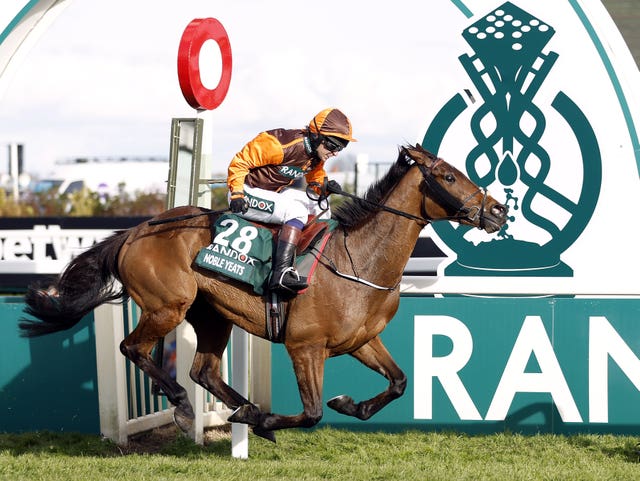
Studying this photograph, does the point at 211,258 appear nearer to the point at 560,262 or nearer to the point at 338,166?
the point at 560,262

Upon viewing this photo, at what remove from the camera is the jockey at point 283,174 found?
5406 mm

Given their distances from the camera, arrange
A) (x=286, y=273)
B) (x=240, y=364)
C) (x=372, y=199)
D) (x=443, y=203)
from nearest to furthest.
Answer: (x=286, y=273) → (x=443, y=203) → (x=372, y=199) → (x=240, y=364)

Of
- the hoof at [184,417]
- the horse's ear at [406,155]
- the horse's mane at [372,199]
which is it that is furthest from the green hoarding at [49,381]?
the horse's ear at [406,155]

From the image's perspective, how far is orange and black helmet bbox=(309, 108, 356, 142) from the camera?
5.41 metres

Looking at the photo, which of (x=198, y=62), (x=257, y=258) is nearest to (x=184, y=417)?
(x=257, y=258)

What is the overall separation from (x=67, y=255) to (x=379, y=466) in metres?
8.01

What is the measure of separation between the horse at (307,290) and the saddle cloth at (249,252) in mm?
75

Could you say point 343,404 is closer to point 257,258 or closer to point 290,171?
point 257,258

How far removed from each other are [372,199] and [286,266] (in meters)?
0.67

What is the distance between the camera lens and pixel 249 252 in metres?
5.51

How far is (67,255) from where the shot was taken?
41.8ft

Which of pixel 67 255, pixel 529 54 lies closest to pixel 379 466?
pixel 529 54

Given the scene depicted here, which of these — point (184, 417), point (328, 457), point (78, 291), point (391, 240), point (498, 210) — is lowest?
point (328, 457)

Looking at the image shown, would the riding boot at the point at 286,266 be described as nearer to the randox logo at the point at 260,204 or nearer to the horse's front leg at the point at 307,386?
the randox logo at the point at 260,204
